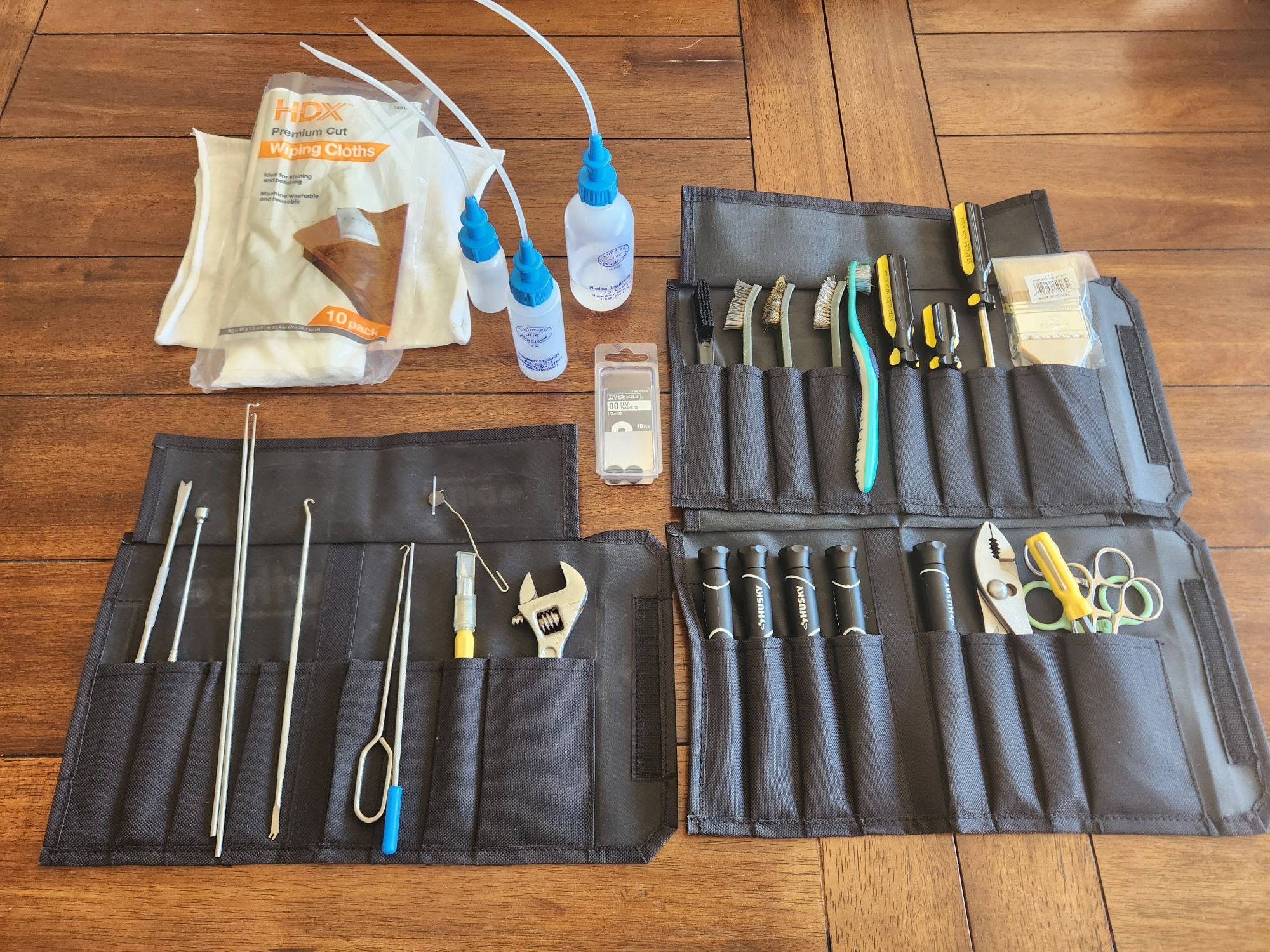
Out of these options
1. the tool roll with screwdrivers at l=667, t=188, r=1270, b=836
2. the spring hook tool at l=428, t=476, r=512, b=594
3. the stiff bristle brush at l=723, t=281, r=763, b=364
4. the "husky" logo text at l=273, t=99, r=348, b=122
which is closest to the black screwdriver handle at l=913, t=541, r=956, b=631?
the tool roll with screwdrivers at l=667, t=188, r=1270, b=836

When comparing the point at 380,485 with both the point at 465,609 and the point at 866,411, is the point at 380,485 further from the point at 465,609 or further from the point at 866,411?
the point at 866,411

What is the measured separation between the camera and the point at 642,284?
1.54m

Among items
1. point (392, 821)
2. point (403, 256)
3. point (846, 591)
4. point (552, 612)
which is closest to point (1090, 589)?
point (846, 591)

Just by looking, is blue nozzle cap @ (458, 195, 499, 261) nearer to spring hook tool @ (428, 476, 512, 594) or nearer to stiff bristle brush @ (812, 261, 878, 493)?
spring hook tool @ (428, 476, 512, 594)

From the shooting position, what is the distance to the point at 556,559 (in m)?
1.29

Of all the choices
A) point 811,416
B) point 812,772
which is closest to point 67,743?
point 812,772

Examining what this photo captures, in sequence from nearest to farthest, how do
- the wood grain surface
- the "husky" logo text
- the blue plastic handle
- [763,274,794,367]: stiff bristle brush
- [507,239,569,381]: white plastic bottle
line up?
1. the blue plastic handle
2. [507,239,569,381]: white plastic bottle
3. [763,274,794,367]: stiff bristle brush
4. the "husky" logo text
5. the wood grain surface

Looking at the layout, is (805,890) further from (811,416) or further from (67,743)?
A: (67,743)

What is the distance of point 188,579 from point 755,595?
941 mm

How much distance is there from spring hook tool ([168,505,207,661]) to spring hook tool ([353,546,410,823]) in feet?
1.12

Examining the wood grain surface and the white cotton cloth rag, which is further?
the wood grain surface

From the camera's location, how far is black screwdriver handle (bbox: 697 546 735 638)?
1215 mm

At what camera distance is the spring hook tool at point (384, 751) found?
111cm

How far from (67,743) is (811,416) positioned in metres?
1.32
